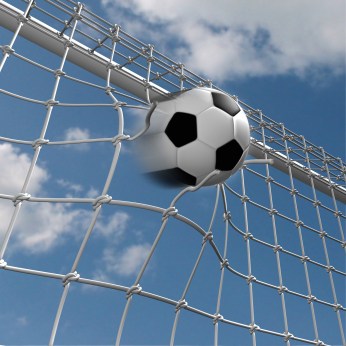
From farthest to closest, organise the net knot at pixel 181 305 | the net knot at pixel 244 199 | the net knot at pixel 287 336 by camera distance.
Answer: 1. the net knot at pixel 244 199
2. the net knot at pixel 287 336
3. the net knot at pixel 181 305

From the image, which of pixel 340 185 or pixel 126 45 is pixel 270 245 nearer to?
pixel 340 185

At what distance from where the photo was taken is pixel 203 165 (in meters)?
2.26

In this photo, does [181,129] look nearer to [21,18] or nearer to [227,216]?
[227,216]

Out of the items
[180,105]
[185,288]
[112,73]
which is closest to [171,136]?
[180,105]

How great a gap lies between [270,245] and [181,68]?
4.56ft

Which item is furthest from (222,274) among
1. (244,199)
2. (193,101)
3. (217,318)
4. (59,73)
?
(59,73)

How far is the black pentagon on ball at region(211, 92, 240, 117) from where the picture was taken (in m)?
2.38

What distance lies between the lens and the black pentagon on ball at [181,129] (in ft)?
7.39

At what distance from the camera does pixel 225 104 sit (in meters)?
2.40

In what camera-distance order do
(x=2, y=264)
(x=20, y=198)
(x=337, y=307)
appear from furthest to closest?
(x=337, y=307) → (x=20, y=198) → (x=2, y=264)

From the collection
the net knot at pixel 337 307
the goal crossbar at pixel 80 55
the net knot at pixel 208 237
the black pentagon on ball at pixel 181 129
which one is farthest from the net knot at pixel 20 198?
the net knot at pixel 337 307

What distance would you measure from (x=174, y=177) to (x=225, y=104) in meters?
0.45

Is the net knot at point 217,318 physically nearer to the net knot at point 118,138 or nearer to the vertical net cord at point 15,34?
the net knot at point 118,138

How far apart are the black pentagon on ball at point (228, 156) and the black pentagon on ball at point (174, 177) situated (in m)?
0.14
